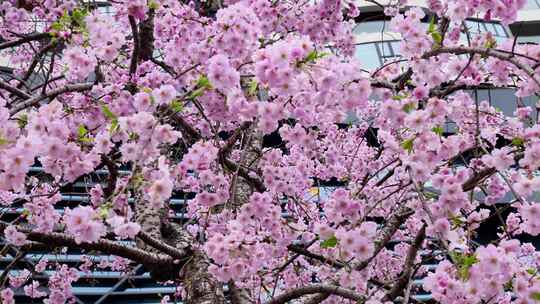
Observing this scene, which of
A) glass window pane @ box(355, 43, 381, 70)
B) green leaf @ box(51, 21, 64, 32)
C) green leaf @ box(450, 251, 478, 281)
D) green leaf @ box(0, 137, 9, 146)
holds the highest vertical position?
glass window pane @ box(355, 43, 381, 70)

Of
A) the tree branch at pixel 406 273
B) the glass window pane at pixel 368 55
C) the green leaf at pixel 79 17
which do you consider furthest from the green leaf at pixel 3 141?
the glass window pane at pixel 368 55

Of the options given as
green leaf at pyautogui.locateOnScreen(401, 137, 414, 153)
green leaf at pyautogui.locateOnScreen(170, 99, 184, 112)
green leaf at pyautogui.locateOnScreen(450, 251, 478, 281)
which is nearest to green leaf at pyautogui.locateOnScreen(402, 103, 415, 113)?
green leaf at pyautogui.locateOnScreen(401, 137, 414, 153)

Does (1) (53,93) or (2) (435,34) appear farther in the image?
(1) (53,93)

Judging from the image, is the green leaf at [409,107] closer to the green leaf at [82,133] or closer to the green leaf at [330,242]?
the green leaf at [330,242]

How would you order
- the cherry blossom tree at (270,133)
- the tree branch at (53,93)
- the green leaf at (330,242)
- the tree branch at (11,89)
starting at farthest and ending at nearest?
the tree branch at (11,89) → the tree branch at (53,93) → the green leaf at (330,242) → the cherry blossom tree at (270,133)

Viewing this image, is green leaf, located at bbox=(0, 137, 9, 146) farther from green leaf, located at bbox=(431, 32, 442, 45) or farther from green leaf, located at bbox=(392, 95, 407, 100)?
green leaf, located at bbox=(431, 32, 442, 45)

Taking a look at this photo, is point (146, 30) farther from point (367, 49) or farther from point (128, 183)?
point (367, 49)

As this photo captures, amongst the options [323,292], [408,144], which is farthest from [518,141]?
[323,292]

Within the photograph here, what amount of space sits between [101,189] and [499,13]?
2727 mm

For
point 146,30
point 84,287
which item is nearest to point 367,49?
point 84,287

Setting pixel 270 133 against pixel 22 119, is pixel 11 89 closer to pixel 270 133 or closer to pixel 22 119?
pixel 22 119

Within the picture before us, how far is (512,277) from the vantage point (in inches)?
90.0

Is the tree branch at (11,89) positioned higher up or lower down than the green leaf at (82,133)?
higher up

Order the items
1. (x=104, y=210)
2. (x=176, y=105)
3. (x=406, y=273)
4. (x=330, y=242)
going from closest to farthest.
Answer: (x=104, y=210) < (x=176, y=105) < (x=330, y=242) < (x=406, y=273)
